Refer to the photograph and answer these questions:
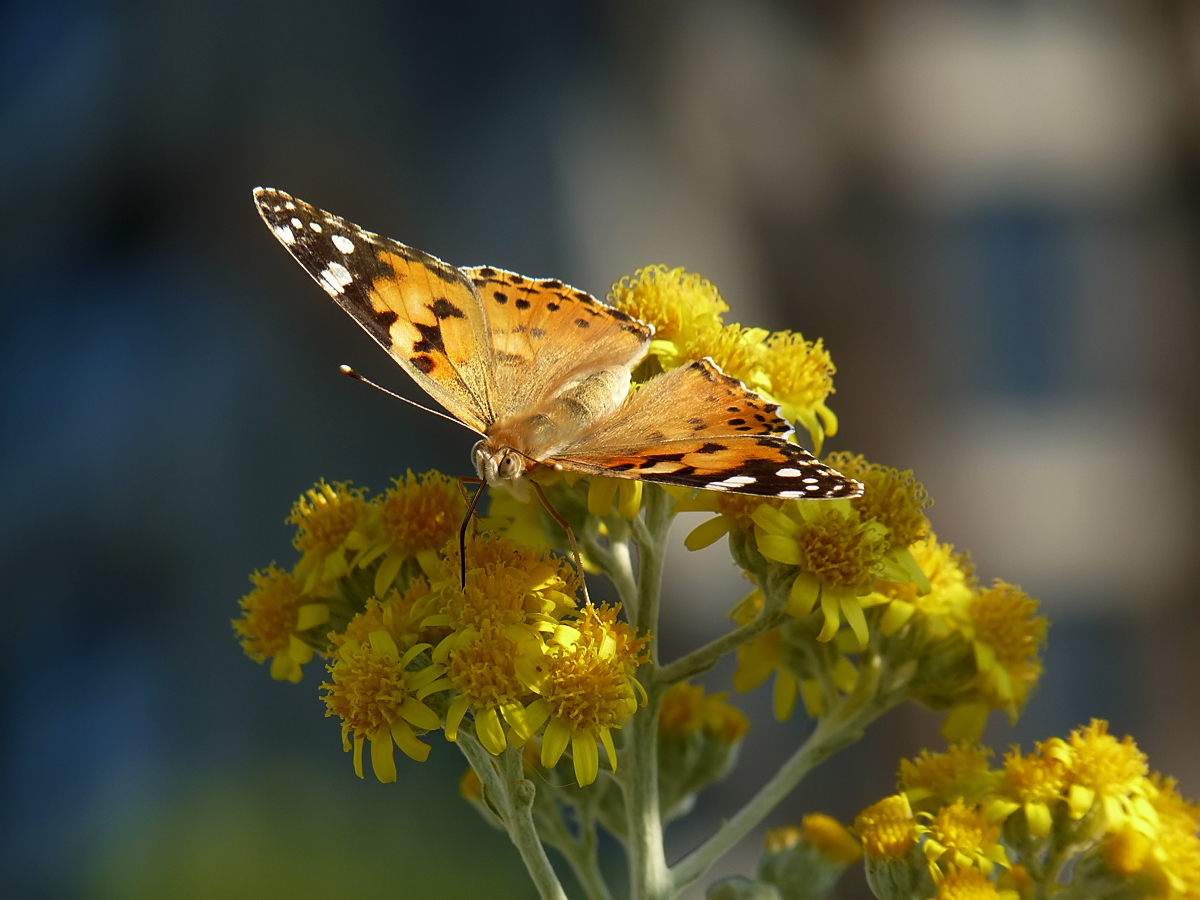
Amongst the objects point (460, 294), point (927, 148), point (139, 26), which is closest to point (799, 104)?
point (927, 148)

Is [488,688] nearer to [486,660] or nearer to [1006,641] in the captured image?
[486,660]

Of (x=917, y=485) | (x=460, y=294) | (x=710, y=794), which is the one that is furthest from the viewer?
(x=710, y=794)

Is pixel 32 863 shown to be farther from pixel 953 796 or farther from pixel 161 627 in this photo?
pixel 953 796

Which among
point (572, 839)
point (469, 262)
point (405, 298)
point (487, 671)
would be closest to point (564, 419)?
point (405, 298)

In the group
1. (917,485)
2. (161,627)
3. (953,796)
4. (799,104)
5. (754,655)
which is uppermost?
(799,104)

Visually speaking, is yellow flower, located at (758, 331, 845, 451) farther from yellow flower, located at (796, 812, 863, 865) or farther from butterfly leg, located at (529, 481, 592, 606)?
yellow flower, located at (796, 812, 863, 865)

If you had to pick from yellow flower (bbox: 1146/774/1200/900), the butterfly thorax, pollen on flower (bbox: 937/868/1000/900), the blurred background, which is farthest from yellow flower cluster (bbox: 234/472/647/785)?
the blurred background
